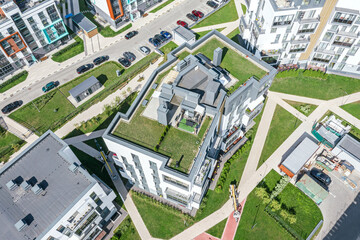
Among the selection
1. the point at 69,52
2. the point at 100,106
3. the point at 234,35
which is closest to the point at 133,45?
the point at 69,52

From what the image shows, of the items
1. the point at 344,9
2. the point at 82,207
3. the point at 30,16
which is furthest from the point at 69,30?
the point at 344,9

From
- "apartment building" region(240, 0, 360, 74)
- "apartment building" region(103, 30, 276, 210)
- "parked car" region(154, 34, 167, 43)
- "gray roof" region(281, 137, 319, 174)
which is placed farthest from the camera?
"parked car" region(154, 34, 167, 43)

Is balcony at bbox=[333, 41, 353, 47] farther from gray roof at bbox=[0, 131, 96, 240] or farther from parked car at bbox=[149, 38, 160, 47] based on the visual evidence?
gray roof at bbox=[0, 131, 96, 240]

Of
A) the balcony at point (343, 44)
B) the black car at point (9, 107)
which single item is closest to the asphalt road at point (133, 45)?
the black car at point (9, 107)

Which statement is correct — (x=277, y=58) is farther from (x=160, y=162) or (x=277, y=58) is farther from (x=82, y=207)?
(x=82, y=207)

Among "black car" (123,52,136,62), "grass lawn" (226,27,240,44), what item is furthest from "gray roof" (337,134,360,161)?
"black car" (123,52,136,62)

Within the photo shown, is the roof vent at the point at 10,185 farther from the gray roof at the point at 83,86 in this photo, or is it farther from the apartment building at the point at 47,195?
the gray roof at the point at 83,86
